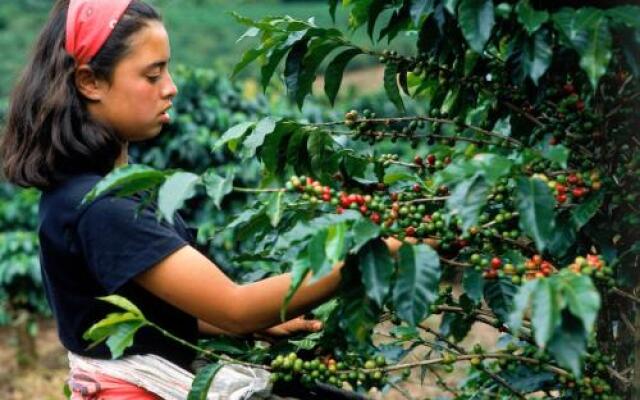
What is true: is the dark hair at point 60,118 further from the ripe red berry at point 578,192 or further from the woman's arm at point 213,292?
the ripe red berry at point 578,192

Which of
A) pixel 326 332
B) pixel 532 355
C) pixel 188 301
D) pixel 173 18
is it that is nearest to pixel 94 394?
pixel 188 301

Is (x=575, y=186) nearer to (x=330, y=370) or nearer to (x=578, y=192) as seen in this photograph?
(x=578, y=192)

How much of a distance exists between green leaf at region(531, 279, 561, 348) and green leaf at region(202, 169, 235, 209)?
58cm

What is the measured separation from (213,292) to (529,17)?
91 centimetres

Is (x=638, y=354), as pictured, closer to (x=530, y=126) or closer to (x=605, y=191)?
(x=605, y=191)

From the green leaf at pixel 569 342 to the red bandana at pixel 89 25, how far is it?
1377mm

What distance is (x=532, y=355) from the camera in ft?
7.10

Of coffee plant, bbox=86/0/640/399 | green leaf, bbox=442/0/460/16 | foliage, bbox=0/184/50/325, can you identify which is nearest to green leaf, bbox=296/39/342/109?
coffee plant, bbox=86/0/640/399

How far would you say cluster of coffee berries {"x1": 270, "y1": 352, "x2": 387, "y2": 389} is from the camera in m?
2.12

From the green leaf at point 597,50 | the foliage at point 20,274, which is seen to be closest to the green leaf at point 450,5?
the green leaf at point 597,50

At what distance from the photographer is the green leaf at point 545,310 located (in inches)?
58.9

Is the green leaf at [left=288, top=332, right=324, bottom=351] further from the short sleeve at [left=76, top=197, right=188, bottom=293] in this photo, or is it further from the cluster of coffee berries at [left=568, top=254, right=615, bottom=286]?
the cluster of coffee berries at [left=568, top=254, right=615, bottom=286]

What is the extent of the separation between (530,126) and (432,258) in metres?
0.62

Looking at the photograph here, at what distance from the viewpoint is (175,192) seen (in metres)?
1.75
